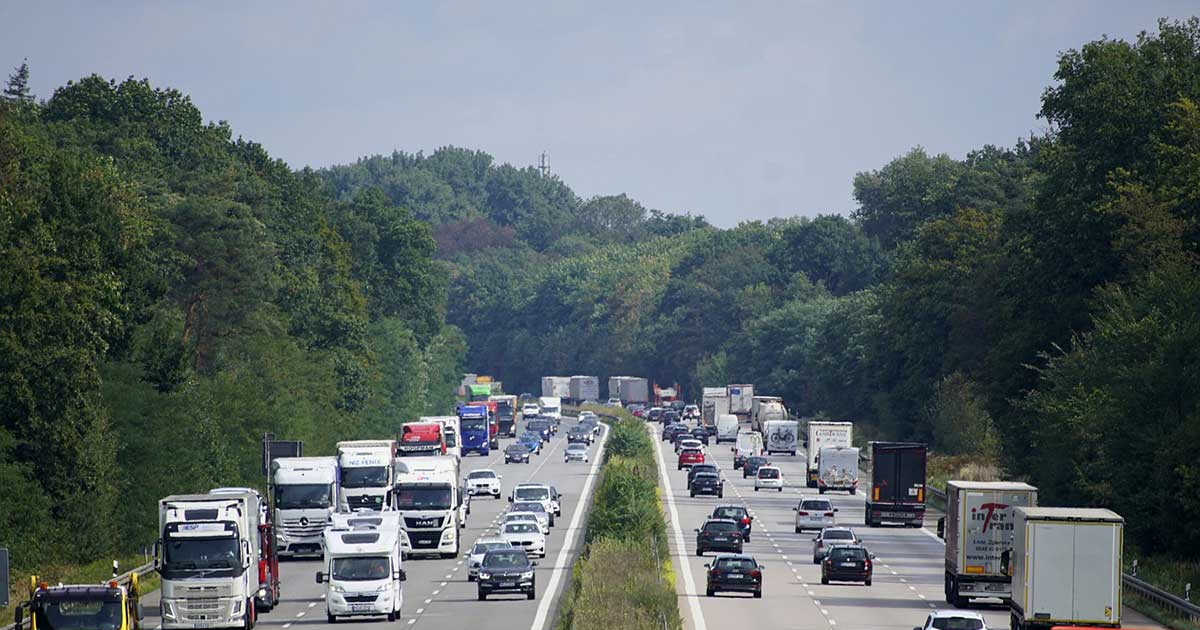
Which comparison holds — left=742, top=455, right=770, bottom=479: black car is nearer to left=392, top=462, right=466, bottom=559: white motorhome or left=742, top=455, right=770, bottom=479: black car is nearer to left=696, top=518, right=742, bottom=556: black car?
left=696, top=518, right=742, bottom=556: black car

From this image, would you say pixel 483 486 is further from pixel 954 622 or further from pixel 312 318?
pixel 954 622

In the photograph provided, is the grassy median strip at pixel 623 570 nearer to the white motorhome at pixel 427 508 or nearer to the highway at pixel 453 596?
the highway at pixel 453 596

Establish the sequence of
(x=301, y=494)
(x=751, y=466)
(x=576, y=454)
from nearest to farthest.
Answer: (x=301, y=494), (x=751, y=466), (x=576, y=454)

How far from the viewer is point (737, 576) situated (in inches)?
1939

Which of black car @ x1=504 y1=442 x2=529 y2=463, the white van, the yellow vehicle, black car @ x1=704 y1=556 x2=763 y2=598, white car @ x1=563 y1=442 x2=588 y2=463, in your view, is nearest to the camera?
the yellow vehicle

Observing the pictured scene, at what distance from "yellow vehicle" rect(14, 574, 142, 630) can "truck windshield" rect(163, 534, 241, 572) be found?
695 centimetres

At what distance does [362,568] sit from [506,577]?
5398mm

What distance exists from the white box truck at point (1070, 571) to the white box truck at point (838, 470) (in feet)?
175

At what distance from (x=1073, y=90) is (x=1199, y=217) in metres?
8.87

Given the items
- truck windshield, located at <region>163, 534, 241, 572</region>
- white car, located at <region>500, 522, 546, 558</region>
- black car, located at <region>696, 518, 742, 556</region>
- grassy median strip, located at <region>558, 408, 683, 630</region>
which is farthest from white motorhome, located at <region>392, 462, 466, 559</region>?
truck windshield, located at <region>163, 534, 241, 572</region>

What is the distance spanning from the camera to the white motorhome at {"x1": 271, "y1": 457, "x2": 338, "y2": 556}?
195 ft

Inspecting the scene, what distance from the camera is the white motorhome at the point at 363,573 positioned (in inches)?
1704

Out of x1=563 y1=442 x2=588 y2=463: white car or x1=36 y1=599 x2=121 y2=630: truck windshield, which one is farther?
x1=563 y1=442 x2=588 y2=463: white car

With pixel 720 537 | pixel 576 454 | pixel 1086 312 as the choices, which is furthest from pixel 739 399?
pixel 720 537
